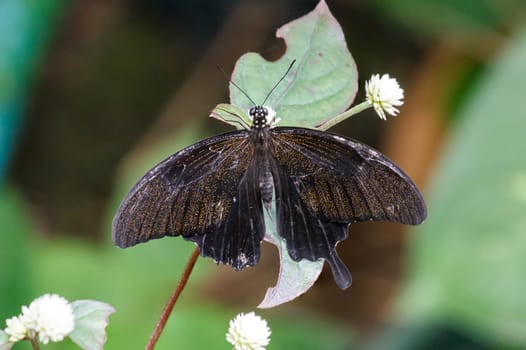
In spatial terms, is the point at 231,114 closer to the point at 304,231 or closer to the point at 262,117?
the point at 262,117

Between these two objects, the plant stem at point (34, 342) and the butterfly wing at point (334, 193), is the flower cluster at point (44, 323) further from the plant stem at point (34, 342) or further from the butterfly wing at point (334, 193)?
the butterfly wing at point (334, 193)

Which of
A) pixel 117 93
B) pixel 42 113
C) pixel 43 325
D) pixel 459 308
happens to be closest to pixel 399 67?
pixel 117 93

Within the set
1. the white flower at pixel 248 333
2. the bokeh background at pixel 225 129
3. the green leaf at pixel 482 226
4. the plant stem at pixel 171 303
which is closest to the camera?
the plant stem at pixel 171 303

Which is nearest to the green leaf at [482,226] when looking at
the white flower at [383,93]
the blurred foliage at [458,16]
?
the blurred foliage at [458,16]

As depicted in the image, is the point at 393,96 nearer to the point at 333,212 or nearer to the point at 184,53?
the point at 333,212

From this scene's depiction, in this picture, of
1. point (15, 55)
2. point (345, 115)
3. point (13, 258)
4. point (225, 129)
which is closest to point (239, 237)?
point (345, 115)

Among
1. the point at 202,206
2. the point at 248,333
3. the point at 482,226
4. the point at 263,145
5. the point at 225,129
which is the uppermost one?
the point at 225,129

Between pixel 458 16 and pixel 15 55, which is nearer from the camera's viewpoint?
pixel 15 55
